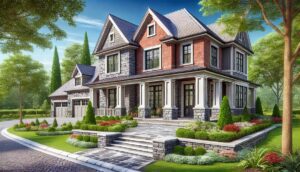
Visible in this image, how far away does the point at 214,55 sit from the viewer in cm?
2095

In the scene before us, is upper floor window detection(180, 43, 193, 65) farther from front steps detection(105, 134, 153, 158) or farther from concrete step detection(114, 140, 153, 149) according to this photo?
concrete step detection(114, 140, 153, 149)

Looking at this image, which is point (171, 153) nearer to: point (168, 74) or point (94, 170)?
point (94, 170)

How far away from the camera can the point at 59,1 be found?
397 inches

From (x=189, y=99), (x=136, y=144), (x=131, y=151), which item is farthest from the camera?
(x=189, y=99)

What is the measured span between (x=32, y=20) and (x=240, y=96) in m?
20.3

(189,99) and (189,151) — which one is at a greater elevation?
(189,99)

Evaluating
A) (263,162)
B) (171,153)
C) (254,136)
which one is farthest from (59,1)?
(254,136)

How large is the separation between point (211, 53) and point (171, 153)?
12.8 meters

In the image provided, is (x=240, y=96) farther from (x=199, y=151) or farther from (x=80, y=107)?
(x=80, y=107)

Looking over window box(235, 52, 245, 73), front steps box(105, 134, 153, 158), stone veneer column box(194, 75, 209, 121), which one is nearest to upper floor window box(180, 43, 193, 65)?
stone veneer column box(194, 75, 209, 121)

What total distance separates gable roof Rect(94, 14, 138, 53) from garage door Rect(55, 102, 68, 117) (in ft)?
46.5

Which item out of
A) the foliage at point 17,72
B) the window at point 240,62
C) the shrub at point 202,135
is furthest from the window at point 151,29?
the foliage at point 17,72

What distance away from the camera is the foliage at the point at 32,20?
9.64 meters

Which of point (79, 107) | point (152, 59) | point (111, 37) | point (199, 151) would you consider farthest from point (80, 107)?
point (199, 151)
